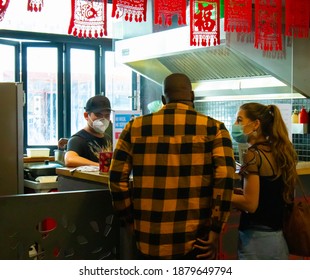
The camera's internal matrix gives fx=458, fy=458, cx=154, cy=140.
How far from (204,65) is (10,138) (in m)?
2.29

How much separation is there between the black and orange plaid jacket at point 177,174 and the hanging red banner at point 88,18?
1004mm

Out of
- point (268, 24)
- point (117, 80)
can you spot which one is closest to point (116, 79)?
point (117, 80)

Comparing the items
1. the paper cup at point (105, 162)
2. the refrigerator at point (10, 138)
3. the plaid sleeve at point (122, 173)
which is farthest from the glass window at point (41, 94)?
the plaid sleeve at point (122, 173)

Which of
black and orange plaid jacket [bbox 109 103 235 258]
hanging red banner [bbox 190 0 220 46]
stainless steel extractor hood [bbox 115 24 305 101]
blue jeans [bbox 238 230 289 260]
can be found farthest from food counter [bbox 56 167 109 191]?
stainless steel extractor hood [bbox 115 24 305 101]

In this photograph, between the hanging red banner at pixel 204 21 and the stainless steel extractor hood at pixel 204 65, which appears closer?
the hanging red banner at pixel 204 21

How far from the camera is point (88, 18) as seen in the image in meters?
2.84

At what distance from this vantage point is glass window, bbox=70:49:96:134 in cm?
647

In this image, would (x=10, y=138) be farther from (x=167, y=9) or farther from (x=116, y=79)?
(x=116, y=79)

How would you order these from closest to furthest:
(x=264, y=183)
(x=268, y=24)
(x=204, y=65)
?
1. (x=264, y=183)
2. (x=268, y=24)
3. (x=204, y=65)

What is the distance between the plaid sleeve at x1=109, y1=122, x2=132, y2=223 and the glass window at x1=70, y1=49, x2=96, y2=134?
449 cm

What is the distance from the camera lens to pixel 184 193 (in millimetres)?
2045

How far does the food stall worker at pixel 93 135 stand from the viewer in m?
3.44

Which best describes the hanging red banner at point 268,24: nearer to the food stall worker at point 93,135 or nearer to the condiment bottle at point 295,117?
the condiment bottle at point 295,117

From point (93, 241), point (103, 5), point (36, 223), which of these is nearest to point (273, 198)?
point (93, 241)
